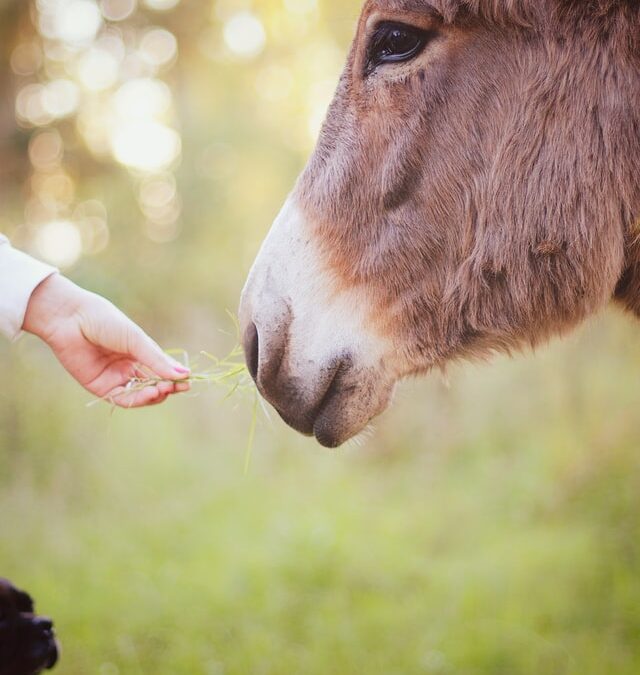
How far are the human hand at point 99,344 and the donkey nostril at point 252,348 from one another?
191mm

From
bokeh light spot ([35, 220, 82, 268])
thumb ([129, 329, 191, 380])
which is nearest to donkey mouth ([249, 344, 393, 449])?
thumb ([129, 329, 191, 380])

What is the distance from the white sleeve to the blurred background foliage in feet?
1.38

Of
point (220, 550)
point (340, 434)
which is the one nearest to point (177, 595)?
point (220, 550)

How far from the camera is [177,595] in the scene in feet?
11.9

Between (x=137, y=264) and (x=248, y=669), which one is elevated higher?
(x=137, y=264)

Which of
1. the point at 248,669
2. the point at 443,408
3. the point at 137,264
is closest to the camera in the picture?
the point at 248,669

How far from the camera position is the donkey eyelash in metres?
1.54

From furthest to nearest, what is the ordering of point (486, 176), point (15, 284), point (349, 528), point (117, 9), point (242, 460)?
point (117, 9) < point (242, 460) < point (349, 528) < point (15, 284) < point (486, 176)

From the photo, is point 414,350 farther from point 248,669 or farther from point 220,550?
point 220,550

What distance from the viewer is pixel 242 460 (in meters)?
5.65

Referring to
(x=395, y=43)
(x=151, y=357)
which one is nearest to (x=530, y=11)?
(x=395, y=43)

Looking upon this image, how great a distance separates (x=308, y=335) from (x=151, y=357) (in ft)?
1.41

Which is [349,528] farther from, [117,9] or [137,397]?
[117,9]

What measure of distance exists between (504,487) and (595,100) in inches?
152
